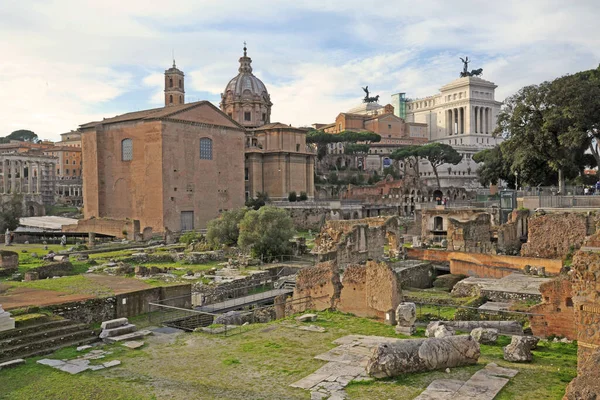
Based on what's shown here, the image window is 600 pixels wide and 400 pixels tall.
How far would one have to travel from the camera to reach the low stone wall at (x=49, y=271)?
19.1 m

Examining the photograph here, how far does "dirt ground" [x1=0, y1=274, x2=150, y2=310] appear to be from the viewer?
40.9 ft

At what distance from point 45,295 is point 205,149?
1263 inches

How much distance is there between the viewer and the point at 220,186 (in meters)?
46.2

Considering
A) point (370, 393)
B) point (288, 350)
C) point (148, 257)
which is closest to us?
point (370, 393)

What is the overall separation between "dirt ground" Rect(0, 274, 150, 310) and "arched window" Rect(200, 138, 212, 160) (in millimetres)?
28934

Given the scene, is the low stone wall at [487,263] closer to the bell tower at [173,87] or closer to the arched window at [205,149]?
the arched window at [205,149]

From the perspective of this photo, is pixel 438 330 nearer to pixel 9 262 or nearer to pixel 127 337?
pixel 127 337

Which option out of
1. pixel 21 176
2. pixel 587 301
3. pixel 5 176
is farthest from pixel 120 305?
pixel 5 176

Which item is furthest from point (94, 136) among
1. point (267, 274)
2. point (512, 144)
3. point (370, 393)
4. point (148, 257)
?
point (370, 393)

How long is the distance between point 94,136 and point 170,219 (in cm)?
1114

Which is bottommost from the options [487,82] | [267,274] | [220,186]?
[267,274]

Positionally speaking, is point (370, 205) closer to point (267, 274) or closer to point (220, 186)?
point (220, 186)

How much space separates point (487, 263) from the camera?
20953mm

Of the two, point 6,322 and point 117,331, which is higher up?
point 6,322
